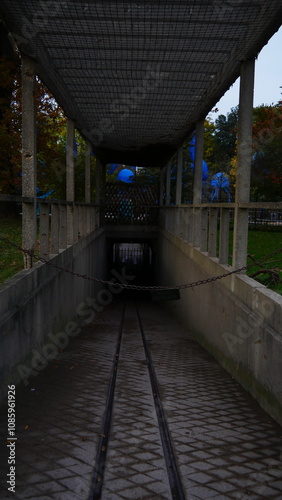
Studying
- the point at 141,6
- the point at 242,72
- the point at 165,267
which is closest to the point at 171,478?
the point at 141,6

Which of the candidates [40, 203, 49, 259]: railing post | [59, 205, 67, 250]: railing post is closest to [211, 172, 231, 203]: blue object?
[59, 205, 67, 250]: railing post

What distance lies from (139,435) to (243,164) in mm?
3823

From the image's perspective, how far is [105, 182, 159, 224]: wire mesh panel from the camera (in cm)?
2047

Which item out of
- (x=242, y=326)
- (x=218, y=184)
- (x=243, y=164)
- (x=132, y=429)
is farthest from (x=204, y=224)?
(x=218, y=184)

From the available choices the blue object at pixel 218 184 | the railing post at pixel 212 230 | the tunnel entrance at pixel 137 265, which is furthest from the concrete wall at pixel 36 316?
the blue object at pixel 218 184

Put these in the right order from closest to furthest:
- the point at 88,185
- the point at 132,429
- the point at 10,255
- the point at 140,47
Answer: the point at 132,429 < the point at 140,47 < the point at 10,255 < the point at 88,185

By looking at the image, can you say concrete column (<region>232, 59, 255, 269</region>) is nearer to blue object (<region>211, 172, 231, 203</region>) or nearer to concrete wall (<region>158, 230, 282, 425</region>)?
concrete wall (<region>158, 230, 282, 425</region>)

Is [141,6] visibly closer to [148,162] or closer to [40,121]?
[40,121]

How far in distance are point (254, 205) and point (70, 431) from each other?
317 centimetres

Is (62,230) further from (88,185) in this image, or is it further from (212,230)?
(88,185)

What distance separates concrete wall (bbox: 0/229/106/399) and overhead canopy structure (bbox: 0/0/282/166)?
2929 millimetres

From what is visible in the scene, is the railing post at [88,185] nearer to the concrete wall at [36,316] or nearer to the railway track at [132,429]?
the concrete wall at [36,316]

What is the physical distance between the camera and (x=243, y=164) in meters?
6.35

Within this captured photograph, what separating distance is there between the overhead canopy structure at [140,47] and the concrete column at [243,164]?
352 mm
